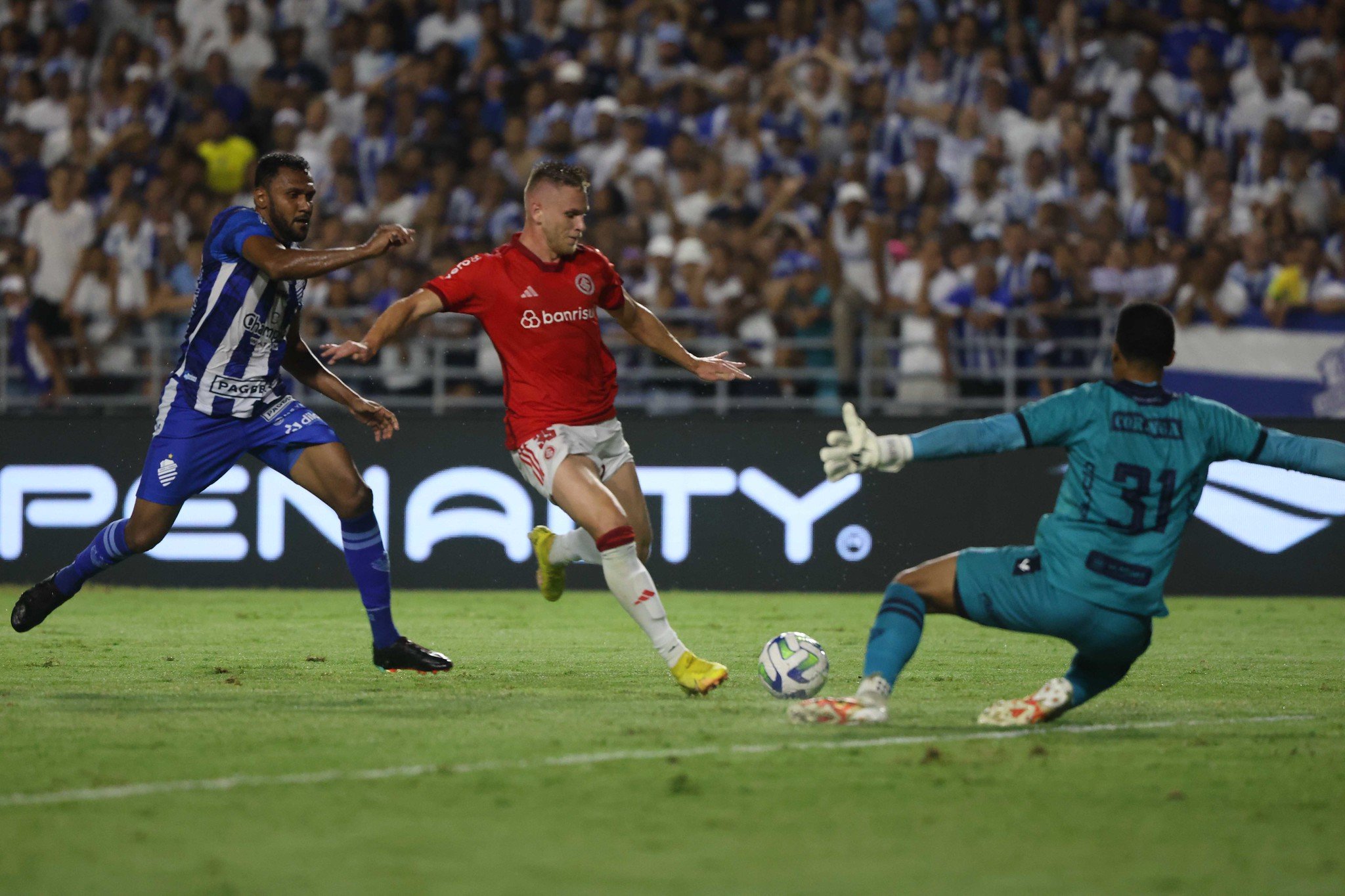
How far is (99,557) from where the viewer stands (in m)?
8.34

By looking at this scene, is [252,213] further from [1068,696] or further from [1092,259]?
[1092,259]

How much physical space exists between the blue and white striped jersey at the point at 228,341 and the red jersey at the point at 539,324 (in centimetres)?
96

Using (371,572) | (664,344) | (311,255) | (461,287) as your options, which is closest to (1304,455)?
(664,344)

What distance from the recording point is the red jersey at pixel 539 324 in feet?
26.6

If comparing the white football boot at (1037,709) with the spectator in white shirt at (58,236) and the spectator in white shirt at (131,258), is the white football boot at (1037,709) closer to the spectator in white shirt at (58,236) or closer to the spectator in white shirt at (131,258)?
the spectator in white shirt at (131,258)

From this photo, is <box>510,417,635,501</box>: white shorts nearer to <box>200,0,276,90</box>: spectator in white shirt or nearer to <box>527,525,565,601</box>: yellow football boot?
<box>527,525,565,601</box>: yellow football boot

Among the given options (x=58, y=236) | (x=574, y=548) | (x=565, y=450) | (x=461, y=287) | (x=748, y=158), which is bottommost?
(x=574, y=548)

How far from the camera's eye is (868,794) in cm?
525

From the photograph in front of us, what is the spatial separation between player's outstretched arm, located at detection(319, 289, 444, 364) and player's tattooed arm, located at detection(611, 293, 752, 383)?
104cm

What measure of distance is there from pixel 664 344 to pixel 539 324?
0.71 m

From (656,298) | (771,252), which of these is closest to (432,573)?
(656,298)

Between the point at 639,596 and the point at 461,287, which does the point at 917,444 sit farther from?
the point at 461,287

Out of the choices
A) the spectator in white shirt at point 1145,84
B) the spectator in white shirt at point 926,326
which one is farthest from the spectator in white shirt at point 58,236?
the spectator in white shirt at point 1145,84

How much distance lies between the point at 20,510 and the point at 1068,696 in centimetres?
966
